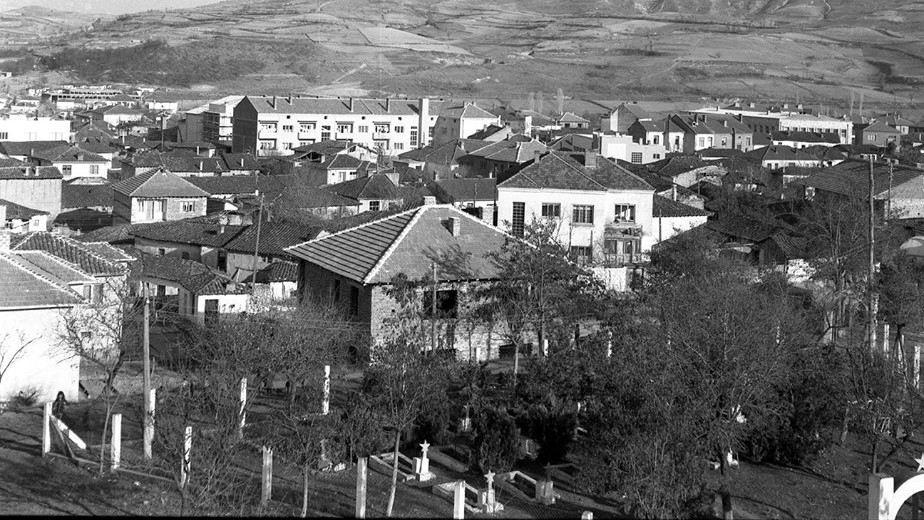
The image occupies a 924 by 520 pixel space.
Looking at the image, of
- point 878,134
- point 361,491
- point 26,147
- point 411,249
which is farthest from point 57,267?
point 878,134

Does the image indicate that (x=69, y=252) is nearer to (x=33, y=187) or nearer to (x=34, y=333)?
(x=34, y=333)

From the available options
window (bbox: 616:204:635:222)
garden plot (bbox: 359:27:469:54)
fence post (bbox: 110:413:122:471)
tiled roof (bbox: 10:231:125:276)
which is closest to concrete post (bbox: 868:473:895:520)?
fence post (bbox: 110:413:122:471)

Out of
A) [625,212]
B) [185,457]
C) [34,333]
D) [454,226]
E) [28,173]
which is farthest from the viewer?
[28,173]

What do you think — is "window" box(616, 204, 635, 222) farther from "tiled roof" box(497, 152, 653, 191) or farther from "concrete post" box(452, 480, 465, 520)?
"concrete post" box(452, 480, 465, 520)

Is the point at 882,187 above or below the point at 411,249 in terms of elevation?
below

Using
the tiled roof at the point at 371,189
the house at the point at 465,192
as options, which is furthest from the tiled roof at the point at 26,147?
the house at the point at 465,192

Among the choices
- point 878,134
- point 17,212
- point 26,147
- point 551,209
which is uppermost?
point 551,209

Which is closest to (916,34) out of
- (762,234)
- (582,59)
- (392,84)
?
(582,59)
